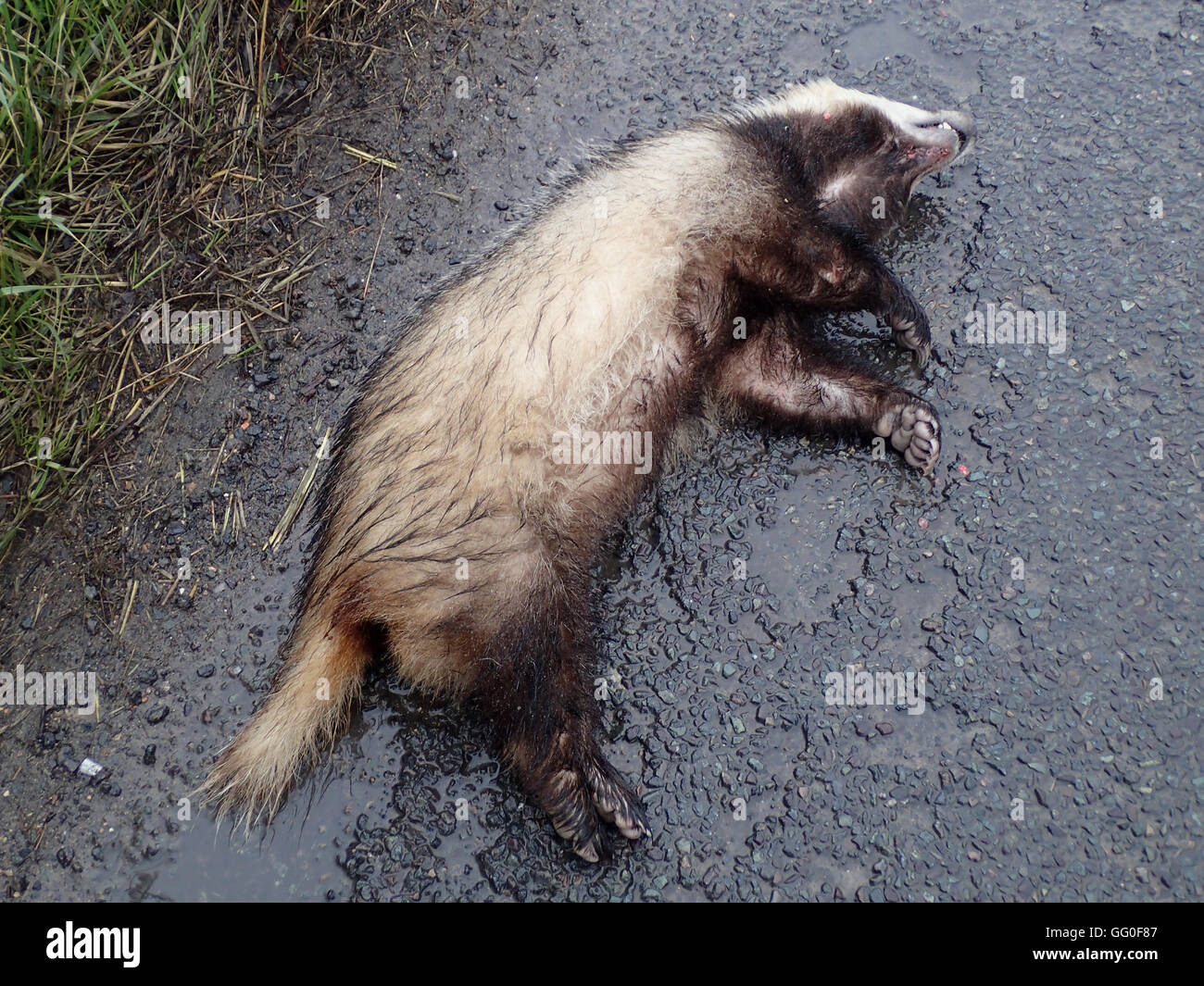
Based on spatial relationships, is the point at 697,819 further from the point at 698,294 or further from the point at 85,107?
the point at 85,107

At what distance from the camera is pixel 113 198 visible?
3.64 metres

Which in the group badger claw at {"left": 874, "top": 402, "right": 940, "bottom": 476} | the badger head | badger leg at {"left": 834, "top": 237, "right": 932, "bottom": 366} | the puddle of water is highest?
the puddle of water

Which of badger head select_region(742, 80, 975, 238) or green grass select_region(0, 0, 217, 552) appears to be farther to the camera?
badger head select_region(742, 80, 975, 238)

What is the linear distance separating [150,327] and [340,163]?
1.07 m

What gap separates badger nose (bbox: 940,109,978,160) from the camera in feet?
12.7

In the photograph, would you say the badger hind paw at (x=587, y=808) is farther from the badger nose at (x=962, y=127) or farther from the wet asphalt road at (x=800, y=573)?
the badger nose at (x=962, y=127)

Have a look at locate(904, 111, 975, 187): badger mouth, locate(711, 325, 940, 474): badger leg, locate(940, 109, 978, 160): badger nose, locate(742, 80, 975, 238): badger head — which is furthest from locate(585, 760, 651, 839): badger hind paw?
locate(940, 109, 978, 160): badger nose

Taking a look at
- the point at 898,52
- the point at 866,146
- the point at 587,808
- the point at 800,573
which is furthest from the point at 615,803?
the point at 898,52

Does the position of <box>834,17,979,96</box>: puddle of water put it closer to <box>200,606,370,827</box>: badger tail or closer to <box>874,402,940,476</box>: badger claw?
<box>874,402,940,476</box>: badger claw

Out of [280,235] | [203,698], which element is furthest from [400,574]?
[280,235]

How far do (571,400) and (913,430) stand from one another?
1.24m

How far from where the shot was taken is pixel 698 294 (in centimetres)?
358

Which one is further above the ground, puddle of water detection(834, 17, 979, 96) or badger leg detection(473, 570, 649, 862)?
puddle of water detection(834, 17, 979, 96)

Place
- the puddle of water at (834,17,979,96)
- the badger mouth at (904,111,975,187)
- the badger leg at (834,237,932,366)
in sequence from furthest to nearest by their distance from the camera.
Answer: the puddle of water at (834,17,979,96) → the badger mouth at (904,111,975,187) → the badger leg at (834,237,932,366)
